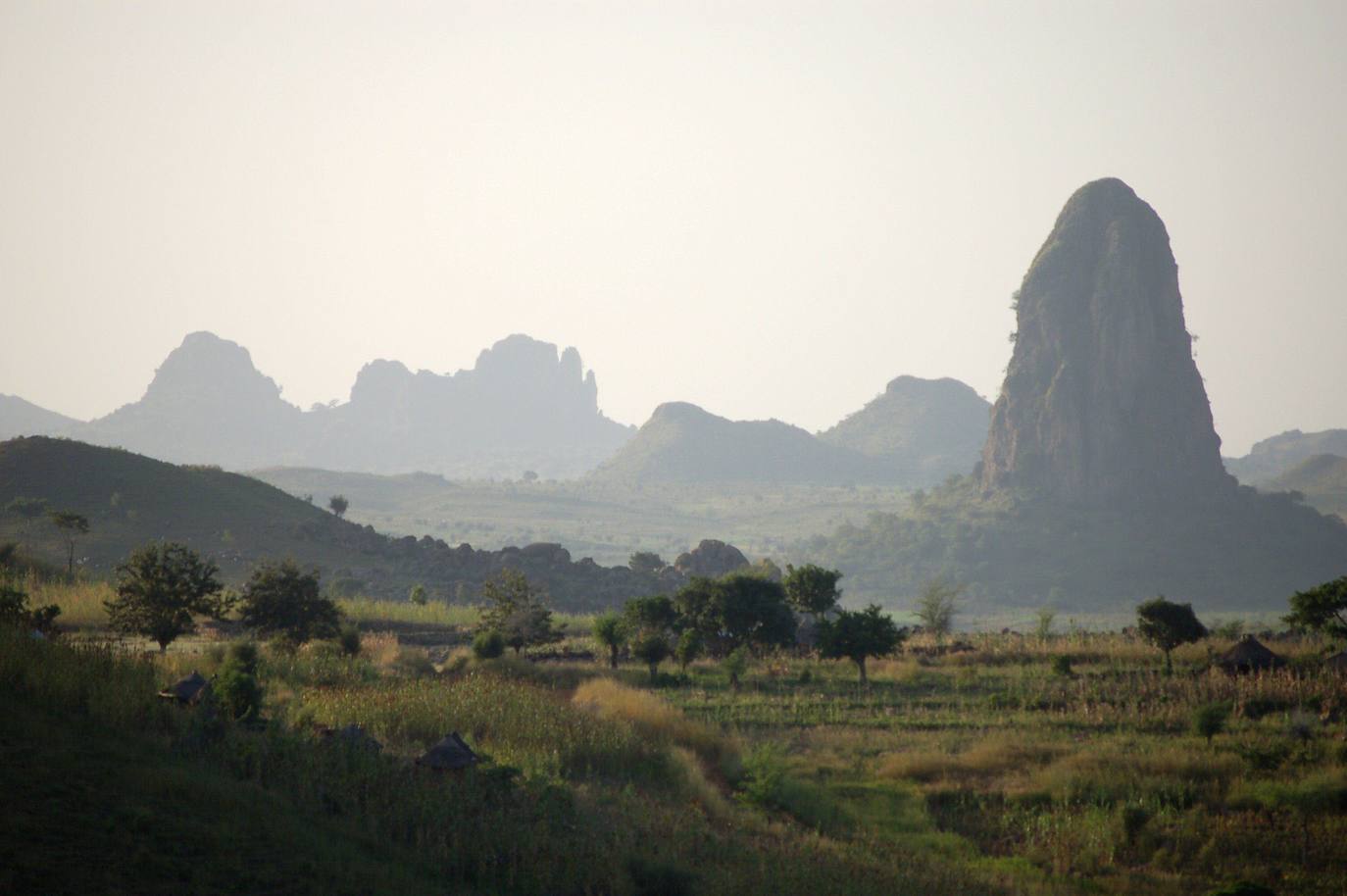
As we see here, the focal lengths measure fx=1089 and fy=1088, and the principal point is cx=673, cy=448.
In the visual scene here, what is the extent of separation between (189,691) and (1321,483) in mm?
178464

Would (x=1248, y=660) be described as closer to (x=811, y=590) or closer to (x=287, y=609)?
(x=811, y=590)

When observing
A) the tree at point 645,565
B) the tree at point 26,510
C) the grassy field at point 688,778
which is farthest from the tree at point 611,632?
the tree at point 26,510

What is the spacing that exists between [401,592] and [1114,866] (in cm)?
4102

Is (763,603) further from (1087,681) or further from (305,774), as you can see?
(305,774)

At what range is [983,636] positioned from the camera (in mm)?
42281

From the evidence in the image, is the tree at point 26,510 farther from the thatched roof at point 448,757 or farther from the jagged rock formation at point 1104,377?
the jagged rock formation at point 1104,377

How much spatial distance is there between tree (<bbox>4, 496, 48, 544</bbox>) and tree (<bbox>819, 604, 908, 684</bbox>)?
41.0m

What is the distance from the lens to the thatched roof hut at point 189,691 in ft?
53.5

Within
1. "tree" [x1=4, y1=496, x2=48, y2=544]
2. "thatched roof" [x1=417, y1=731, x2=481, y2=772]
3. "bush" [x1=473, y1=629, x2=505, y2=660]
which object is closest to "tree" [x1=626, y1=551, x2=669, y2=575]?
"tree" [x1=4, y1=496, x2=48, y2=544]

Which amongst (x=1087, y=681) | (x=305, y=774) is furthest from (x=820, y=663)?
(x=305, y=774)

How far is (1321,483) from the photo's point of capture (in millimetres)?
162000

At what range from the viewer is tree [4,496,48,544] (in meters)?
52.7

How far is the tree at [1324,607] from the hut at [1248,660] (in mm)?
2854

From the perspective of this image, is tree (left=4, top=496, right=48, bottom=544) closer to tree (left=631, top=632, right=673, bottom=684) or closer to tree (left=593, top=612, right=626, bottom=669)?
tree (left=593, top=612, right=626, bottom=669)
